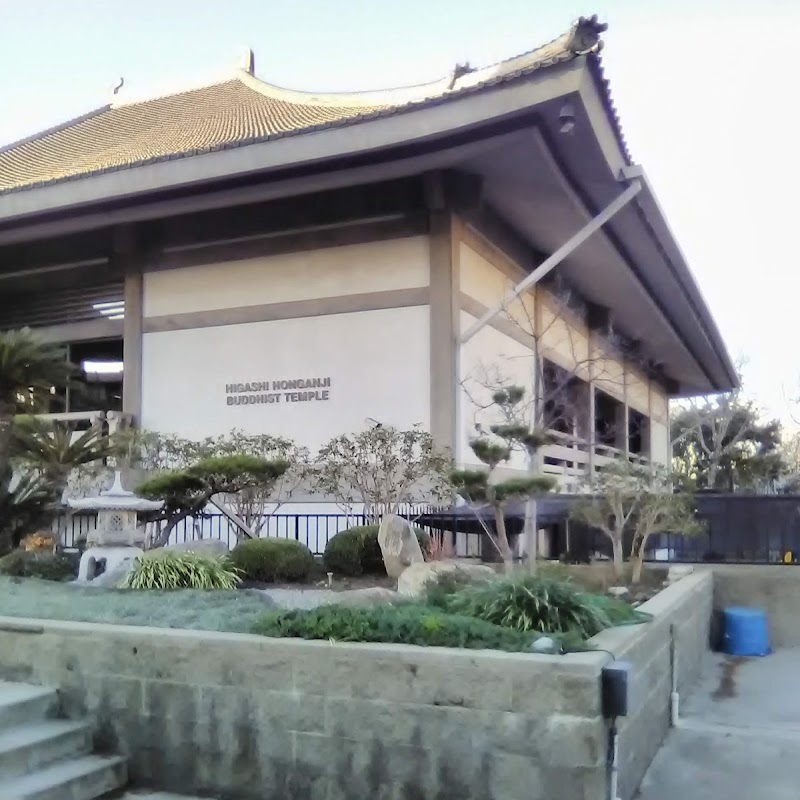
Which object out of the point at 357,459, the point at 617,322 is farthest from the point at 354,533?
the point at 617,322

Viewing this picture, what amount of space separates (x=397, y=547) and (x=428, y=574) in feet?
4.36

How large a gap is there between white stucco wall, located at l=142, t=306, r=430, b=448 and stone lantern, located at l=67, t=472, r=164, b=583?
13.7ft

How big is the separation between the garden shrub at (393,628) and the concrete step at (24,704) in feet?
4.55

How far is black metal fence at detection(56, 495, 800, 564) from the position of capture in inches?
460

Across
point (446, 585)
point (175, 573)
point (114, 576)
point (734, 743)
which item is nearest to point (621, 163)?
point (446, 585)

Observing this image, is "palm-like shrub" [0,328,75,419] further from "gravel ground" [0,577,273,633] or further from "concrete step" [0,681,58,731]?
"concrete step" [0,681,58,731]

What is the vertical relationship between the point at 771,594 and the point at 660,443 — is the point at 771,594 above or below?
below

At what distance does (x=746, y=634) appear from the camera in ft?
33.0

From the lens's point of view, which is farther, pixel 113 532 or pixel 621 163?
pixel 621 163

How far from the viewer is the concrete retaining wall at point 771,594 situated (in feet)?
34.1

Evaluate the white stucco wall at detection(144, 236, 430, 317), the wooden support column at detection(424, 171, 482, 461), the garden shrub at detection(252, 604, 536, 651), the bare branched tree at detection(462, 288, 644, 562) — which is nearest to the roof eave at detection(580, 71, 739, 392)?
the wooden support column at detection(424, 171, 482, 461)

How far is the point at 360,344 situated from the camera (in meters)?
13.3

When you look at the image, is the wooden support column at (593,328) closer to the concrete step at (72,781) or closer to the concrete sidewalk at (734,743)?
the concrete sidewalk at (734,743)

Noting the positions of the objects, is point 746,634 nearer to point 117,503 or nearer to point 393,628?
point 393,628
